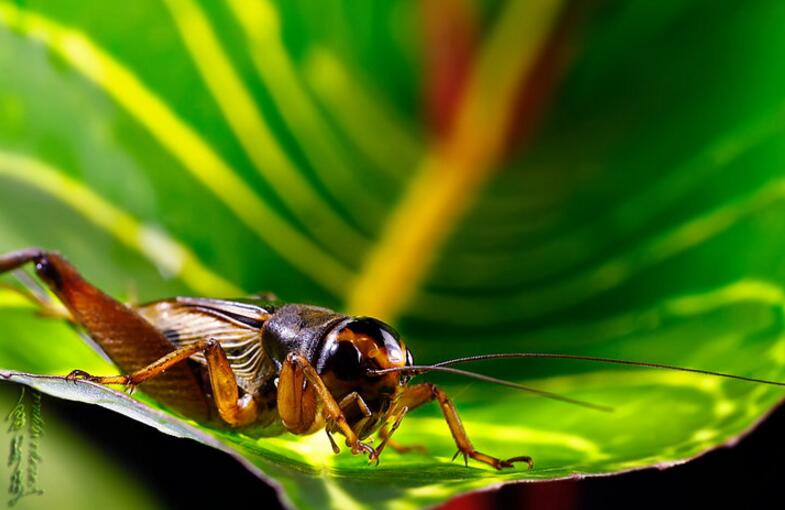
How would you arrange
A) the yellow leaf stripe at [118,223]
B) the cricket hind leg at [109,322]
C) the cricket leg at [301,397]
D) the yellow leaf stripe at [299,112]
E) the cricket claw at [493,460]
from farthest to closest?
1. the yellow leaf stripe at [299,112]
2. the yellow leaf stripe at [118,223]
3. the cricket hind leg at [109,322]
4. the cricket leg at [301,397]
5. the cricket claw at [493,460]

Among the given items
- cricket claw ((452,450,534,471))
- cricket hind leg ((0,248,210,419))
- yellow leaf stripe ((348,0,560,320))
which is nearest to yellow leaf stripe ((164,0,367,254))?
yellow leaf stripe ((348,0,560,320))

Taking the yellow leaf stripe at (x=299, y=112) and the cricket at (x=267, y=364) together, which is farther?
the yellow leaf stripe at (x=299, y=112)

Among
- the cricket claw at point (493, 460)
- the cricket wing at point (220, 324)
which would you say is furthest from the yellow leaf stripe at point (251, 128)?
the cricket claw at point (493, 460)

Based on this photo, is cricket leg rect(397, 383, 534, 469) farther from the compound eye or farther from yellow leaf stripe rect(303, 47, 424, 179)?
yellow leaf stripe rect(303, 47, 424, 179)

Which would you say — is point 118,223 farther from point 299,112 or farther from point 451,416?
point 451,416

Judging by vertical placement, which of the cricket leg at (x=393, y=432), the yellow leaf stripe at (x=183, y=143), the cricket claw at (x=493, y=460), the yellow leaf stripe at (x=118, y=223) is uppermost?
the yellow leaf stripe at (x=183, y=143)

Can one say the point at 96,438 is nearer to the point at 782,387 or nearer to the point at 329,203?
the point at 329,203

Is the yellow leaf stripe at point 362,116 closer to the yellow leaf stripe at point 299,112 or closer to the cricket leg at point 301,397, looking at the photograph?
the yellow leaf stripe at point 299,112
